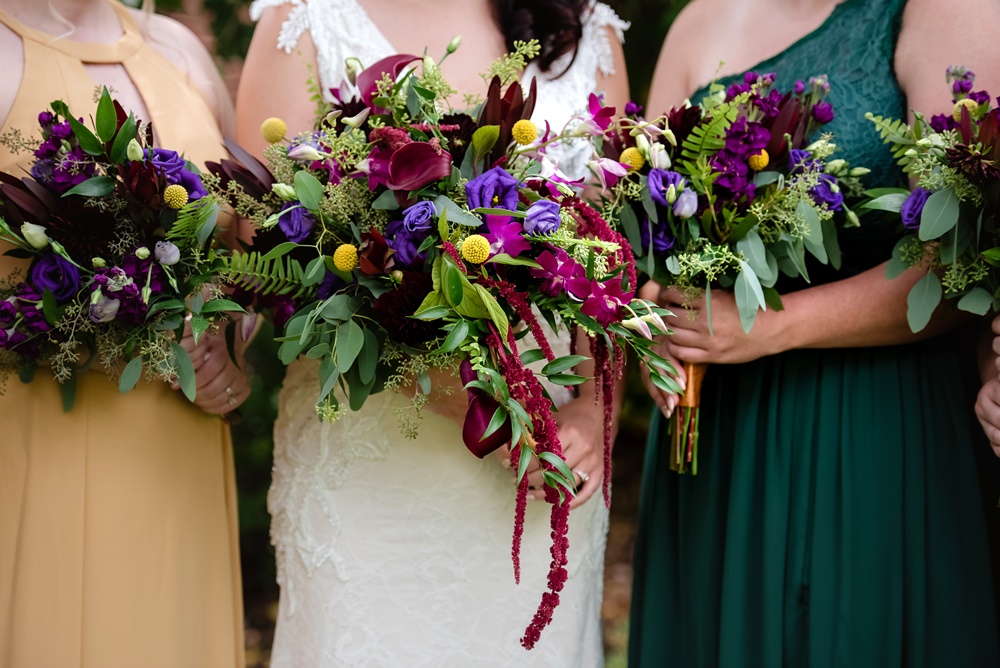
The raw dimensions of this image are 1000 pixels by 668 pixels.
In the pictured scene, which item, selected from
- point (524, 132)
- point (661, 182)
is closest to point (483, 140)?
point (524, 132)

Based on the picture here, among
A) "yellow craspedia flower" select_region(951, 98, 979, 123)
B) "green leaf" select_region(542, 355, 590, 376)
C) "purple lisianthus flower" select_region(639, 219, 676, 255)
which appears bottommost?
"green leaf" select_region(542, 355, 590, 376)

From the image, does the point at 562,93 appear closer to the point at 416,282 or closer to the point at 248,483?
the point at 416,282

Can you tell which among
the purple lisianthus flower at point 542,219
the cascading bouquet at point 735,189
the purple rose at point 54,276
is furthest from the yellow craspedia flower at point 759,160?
the purple rose at point 54,276

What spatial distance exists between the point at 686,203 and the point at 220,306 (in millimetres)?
885

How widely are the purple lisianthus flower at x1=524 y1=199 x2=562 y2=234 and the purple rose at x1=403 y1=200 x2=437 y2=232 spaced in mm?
156

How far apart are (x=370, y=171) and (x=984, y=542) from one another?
1420 mm

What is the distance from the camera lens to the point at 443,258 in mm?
1524

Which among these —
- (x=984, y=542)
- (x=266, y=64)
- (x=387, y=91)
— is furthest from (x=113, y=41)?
(x=984, y=542)

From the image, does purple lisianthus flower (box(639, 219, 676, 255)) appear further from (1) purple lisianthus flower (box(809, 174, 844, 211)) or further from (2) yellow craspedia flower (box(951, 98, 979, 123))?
(2) yellow craspedia flower (box(951, 98, 979, 123))

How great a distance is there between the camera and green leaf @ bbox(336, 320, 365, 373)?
160cm

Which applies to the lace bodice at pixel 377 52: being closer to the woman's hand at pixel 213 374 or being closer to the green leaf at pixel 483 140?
the green leaf at pixel 483 140

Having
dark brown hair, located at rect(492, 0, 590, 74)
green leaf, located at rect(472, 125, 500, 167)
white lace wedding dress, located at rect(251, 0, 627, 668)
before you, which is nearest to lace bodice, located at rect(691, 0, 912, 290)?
dark brown hair, located at rect(492, 0, 590, 74)

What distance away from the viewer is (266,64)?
82.5 inches

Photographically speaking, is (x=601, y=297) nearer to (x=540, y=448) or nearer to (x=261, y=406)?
(x=540, y=448)
